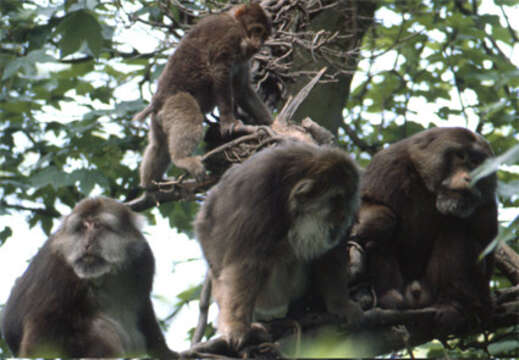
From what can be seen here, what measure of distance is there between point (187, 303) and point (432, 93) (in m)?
3.36

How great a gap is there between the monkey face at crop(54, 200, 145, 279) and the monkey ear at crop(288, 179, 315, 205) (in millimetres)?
1078

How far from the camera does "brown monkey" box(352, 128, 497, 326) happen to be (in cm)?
373

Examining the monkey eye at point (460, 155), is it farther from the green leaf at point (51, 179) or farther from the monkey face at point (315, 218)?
the green leaf at point (51, 179)

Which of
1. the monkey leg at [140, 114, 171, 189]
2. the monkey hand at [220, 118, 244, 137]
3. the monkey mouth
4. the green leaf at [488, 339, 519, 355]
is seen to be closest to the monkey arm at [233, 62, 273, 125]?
the monkey hand at [220, 118, 244, 137]

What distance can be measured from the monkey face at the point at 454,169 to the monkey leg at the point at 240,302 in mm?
1274

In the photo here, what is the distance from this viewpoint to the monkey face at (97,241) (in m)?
3.57

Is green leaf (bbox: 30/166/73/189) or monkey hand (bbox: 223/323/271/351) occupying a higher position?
monkey hand (bbox: 223/323/271/351)

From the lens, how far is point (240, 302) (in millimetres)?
3215

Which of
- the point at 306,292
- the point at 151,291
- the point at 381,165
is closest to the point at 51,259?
the point at 151,291

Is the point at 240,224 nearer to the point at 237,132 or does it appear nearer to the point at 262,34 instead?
the point at 237,132

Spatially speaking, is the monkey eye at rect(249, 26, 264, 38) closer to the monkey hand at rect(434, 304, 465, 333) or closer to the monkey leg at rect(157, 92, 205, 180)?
the monkey leg at rect(157, 92, 205, 180)

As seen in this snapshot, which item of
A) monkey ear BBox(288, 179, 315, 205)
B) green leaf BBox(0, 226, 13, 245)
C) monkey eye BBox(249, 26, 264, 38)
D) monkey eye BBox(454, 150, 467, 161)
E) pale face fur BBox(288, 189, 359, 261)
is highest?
monkey eye BBox(249, 26, 264, 38)

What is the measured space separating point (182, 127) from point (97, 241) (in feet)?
5.79

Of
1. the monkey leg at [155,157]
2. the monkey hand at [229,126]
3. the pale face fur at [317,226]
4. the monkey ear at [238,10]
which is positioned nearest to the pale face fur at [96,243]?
the pale face fur at [317,226]
